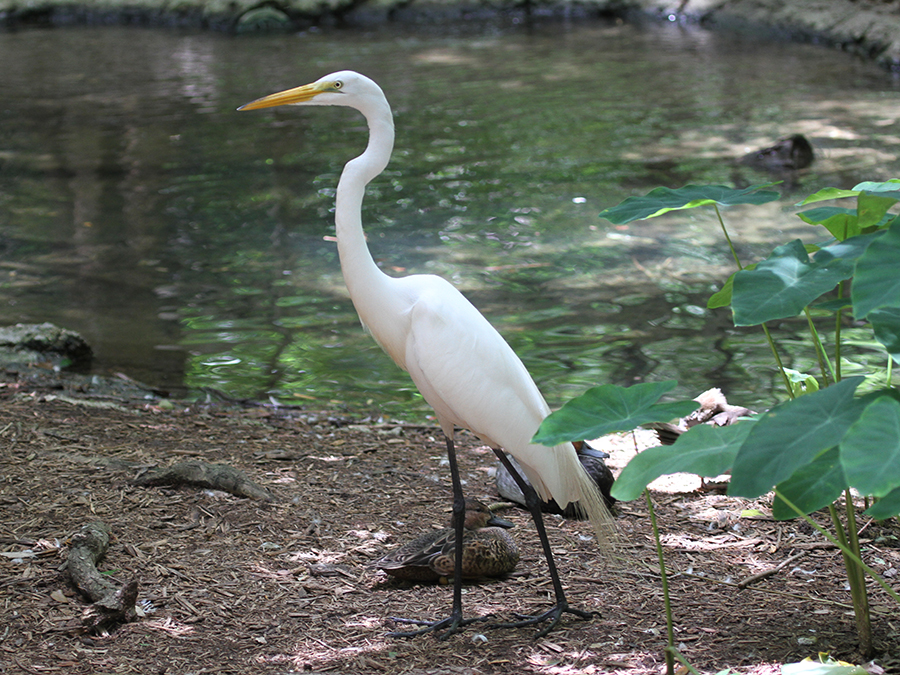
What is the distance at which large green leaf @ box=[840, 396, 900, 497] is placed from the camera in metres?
1.59

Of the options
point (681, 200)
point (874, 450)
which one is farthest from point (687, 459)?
point (681, 200)

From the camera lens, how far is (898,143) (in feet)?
31.2

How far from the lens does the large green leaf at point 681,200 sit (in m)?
2.57

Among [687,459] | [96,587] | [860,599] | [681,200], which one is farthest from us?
[96,587]

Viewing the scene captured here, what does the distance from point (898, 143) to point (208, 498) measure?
346 inches

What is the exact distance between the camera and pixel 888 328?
2002 millimetres

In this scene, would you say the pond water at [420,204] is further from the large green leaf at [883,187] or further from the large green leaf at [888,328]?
the large green leaf at [888,328]

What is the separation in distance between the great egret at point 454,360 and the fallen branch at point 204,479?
102cm

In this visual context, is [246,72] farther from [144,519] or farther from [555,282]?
[144,519]

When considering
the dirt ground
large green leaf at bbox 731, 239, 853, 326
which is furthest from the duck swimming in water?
large green leaf at bbox 731, 239, 853, 326

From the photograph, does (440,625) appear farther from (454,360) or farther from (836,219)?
(836,219)

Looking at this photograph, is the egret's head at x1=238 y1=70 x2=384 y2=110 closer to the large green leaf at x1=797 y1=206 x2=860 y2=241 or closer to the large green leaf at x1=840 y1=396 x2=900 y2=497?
the large green leaf at x1=797 y1=206 x2=860 y2=241

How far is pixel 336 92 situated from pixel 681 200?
4.25 feet

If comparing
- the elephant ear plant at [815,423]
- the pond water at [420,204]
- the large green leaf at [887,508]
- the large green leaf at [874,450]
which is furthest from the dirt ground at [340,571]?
the pond water at [420,204]
